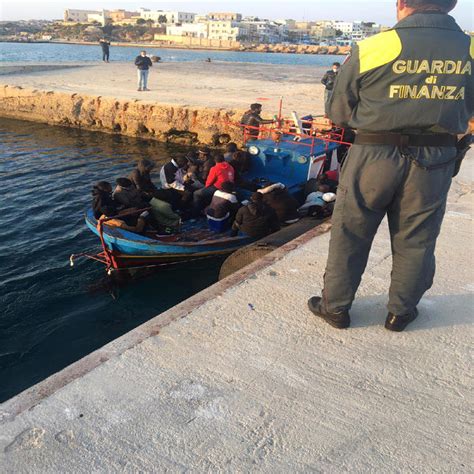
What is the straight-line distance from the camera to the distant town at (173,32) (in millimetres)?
136750

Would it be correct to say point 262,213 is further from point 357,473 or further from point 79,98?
point 79,98

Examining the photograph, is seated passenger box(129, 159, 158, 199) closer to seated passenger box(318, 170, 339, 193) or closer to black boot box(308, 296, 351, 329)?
seated passenger box(318, 170, 339, 193)

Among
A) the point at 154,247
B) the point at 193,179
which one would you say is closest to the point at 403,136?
the point at 154,247

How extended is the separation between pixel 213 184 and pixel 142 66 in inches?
590

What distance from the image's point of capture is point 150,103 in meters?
20.4

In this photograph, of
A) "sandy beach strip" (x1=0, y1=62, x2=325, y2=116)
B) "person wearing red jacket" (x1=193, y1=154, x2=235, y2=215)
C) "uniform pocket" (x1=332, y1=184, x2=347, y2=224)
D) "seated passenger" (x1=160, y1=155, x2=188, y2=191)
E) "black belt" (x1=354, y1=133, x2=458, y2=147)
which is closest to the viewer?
"black belt" (x1=354, y1=133, x2=458, y2=147)

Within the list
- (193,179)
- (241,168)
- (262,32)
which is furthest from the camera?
(262,32)

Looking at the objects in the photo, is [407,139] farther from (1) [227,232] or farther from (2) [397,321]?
(1) [227,232]

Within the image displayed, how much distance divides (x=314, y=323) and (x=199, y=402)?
4.44ft

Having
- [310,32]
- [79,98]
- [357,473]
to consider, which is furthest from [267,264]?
[310,32]

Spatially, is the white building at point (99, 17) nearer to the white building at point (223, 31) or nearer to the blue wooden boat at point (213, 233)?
the white building at point (223, 31)

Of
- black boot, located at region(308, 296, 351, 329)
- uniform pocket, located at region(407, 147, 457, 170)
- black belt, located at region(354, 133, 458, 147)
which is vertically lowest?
black boot, located at region(308, 296, 351, 329)

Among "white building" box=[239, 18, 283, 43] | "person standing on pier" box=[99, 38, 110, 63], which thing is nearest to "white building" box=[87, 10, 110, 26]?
"white building" box=[239, 18, 283, 43]

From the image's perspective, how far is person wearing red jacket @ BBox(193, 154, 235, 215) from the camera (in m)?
9.30
